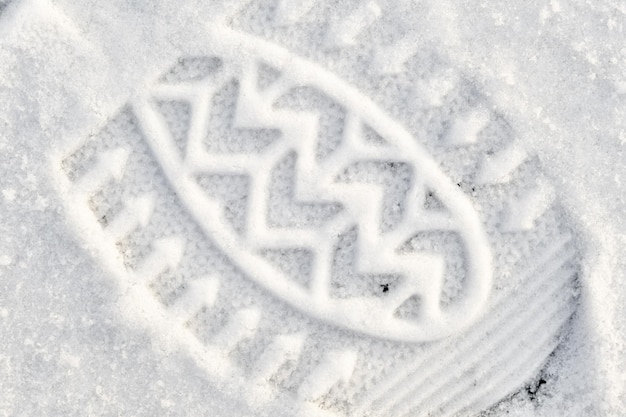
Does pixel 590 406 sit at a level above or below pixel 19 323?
below

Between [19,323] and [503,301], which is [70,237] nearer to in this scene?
[19,323]

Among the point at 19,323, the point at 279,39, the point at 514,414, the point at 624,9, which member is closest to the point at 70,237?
the point at 19,323

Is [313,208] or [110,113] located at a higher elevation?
[110,113]
